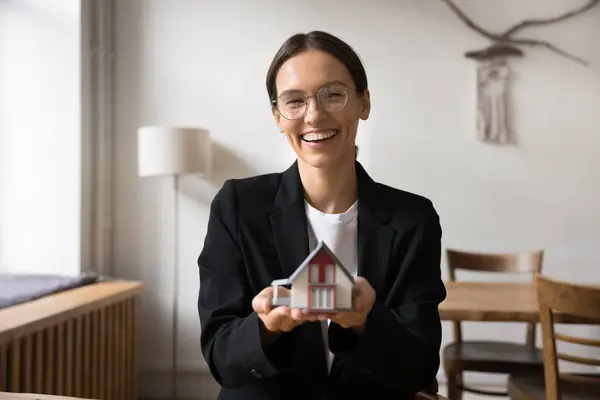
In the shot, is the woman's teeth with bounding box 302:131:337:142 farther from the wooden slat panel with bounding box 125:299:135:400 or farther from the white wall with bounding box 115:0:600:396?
the white wall with bounding box 115:0:600:396

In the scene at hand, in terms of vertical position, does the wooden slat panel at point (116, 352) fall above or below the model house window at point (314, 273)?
below

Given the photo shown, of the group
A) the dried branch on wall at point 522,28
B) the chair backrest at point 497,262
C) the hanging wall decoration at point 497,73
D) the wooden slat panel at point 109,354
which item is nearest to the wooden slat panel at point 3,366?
the wooden slat panel at point 109,354

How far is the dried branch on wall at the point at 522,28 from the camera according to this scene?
3004 millimetres

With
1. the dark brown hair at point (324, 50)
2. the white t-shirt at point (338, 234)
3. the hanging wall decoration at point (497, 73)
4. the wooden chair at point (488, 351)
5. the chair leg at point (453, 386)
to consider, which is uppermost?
the hanging wall decoration at point (497, 73)

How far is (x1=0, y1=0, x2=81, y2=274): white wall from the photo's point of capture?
9.43 feet

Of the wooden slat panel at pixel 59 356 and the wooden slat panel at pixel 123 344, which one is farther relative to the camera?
the wooden slat panel at pixel 123 344

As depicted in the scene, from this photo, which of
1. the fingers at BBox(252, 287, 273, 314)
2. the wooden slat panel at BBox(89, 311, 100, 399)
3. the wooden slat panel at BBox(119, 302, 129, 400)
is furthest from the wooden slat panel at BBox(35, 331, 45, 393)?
the fingers at BBox(252, 287, 273, 314)

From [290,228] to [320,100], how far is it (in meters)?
0.23

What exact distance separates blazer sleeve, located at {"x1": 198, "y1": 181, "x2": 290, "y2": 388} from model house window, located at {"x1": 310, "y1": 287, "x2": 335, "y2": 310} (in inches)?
5.6

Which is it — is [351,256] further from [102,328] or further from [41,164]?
[41,164]

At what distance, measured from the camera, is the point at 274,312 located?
30.5 inches

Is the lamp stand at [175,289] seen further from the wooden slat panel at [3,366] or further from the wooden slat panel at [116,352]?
Result: the wooden slat panel at [3,366]

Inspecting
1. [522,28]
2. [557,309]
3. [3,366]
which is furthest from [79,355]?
[522,28]

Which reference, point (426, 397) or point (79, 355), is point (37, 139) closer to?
point (79, 355)
